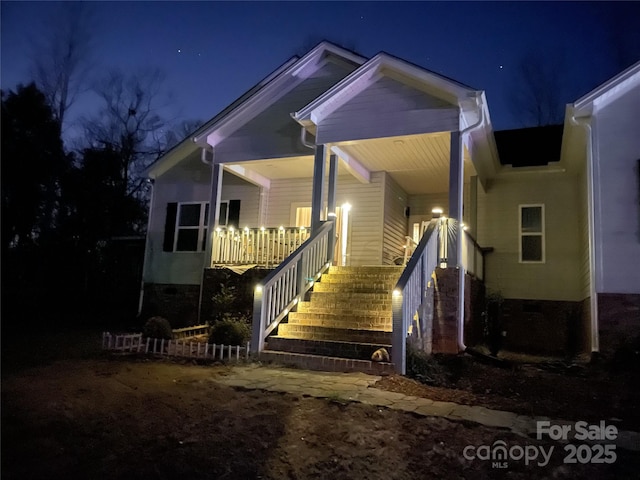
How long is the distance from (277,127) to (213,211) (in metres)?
2.73

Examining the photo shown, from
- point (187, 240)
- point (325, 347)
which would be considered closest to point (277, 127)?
point (187, 240)

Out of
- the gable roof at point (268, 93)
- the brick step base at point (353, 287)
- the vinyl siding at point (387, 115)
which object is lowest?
the brick step base at point (353, 287)

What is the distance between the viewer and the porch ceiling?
1046cm

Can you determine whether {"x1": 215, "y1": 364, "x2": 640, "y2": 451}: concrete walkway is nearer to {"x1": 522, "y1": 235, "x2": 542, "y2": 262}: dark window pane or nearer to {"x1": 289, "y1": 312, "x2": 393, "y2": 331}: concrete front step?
{"x1": 289, "y1": 312, "x2": 393, "y2": 331}: concrete front step

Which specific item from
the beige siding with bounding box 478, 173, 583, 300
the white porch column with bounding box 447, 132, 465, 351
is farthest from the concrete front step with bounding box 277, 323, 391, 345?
the beige siding with bounding box 478, 173, 583, 300

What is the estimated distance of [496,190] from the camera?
42.4 feet

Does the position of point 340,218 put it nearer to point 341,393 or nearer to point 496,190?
point 496,190

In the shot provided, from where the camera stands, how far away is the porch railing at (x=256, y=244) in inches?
445

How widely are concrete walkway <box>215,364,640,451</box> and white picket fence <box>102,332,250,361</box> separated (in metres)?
0.60

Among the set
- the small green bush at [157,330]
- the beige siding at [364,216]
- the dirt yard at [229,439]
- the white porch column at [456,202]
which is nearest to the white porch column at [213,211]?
the beige siding at [364,216]

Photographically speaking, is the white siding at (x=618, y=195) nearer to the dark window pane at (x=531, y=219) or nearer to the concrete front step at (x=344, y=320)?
the dark window pane at (x=531, y=219)

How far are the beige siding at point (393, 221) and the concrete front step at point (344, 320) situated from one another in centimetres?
446

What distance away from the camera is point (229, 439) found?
417 centimetres

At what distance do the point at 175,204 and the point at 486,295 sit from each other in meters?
9.31
